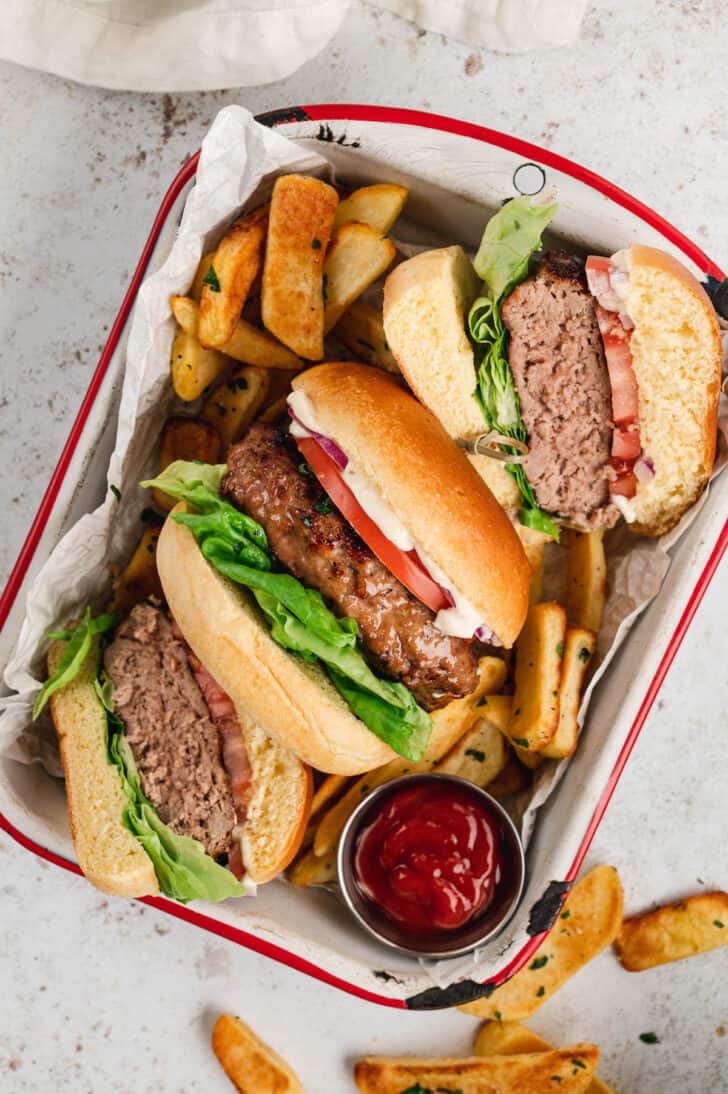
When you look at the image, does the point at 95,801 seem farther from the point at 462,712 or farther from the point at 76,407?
the point at 76,407

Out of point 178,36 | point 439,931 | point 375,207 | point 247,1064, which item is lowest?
point 247,1064

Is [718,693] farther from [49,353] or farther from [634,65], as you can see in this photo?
[49,353]

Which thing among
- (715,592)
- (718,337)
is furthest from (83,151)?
(715,592)

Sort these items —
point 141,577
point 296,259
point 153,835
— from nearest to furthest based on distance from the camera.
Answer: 1. point 153,835
2. point 296,259
3. point 141,577

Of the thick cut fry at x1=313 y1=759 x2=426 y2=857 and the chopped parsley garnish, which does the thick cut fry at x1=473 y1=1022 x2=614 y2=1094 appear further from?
the chopped parsley garnish

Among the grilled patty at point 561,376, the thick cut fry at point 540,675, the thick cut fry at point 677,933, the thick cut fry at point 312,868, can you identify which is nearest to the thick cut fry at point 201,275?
the grilled patty at point 561,376

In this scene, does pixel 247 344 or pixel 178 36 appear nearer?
pixel 247 344

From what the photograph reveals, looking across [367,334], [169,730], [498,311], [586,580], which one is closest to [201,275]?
[367,334]
